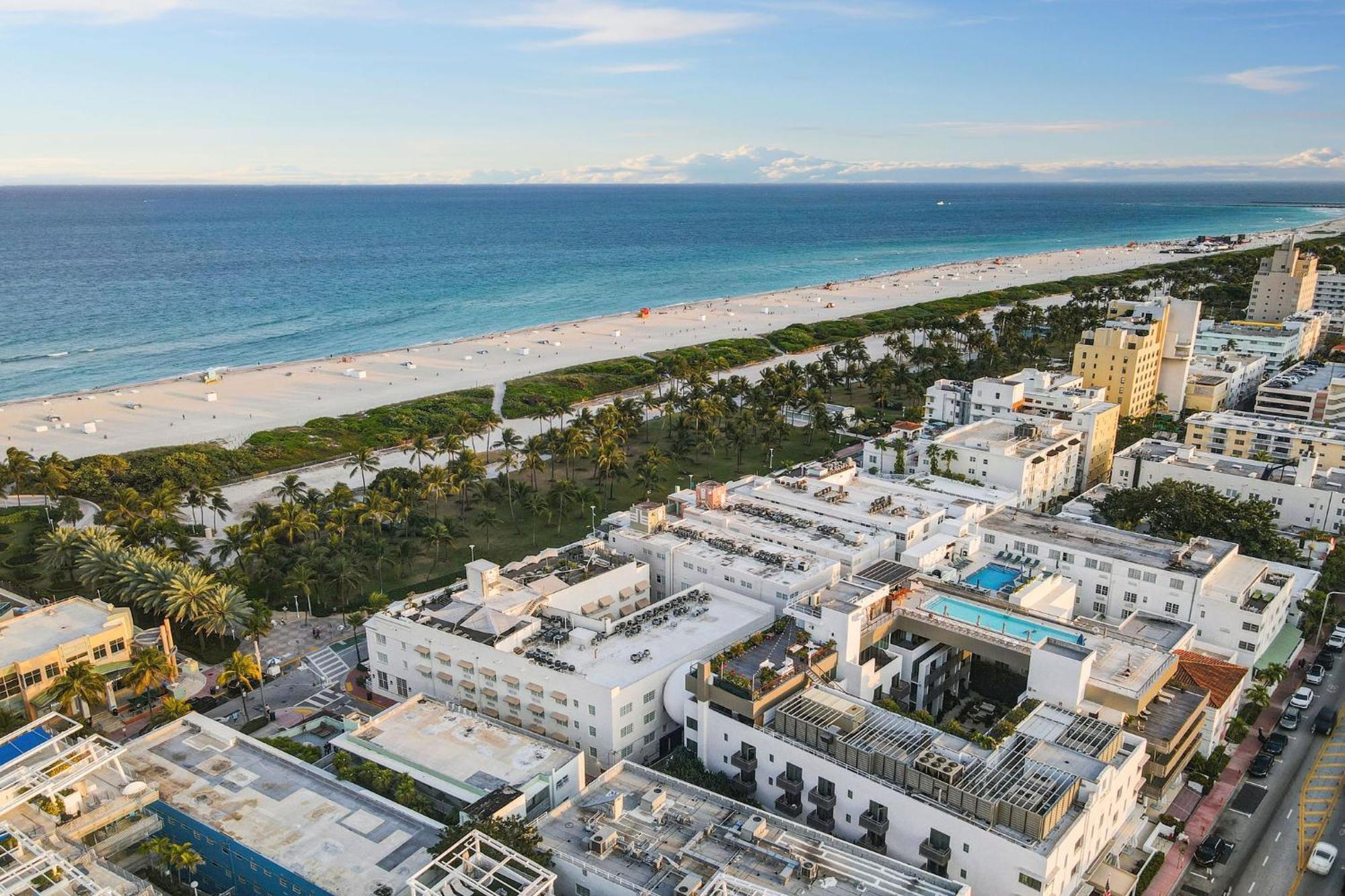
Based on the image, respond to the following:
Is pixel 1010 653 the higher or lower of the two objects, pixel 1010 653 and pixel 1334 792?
the higher

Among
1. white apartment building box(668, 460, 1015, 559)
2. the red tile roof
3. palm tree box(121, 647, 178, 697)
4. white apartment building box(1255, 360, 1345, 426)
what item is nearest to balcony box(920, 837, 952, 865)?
the red tile roof

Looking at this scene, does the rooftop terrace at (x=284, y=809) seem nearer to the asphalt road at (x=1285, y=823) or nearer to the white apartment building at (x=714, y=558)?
the white apartment building at (x=714, y=558)

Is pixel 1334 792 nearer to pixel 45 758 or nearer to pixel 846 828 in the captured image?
pixel 846 828

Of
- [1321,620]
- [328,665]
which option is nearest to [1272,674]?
[1321,620]

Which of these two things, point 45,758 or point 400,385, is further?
point 400,385

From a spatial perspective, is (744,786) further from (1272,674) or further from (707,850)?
(1272,674)

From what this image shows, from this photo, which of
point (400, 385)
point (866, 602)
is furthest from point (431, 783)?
point (400, 385)

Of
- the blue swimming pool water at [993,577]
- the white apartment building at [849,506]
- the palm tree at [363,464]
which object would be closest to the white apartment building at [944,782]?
the blue swimming pool water at [993,577]

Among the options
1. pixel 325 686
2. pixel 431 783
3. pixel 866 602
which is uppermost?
pixel 866 602
